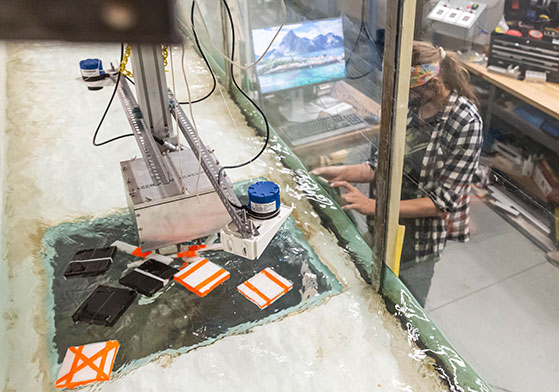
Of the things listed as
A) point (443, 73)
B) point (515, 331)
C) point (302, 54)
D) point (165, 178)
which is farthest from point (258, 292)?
point (302, 54)

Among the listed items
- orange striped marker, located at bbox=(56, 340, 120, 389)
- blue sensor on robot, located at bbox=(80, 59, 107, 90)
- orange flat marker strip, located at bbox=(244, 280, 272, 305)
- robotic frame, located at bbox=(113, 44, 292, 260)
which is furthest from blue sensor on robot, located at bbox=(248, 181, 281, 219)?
blue sensor on robot, located at bbox=(80, 59, 107, 90)

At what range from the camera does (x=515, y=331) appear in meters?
1.37

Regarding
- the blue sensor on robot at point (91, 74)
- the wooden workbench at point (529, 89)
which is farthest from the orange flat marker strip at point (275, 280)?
the blue sensor on robot at point (91, 74)

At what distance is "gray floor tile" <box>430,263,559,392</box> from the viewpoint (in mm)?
1291

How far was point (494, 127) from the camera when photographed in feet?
4.86

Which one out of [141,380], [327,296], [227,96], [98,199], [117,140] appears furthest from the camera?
[227,96]

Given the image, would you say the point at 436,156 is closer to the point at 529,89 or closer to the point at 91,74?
the point at 529,89

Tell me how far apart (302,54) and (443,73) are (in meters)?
0.93

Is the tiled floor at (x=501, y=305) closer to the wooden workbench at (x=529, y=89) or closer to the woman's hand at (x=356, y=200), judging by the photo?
the woman's hand at (x=356, y=200)

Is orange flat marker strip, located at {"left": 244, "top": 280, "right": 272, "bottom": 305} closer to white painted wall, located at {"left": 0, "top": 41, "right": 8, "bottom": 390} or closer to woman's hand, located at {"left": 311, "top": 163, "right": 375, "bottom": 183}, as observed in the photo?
woman's hand, located at {"left": 311, "top": 163, "right": 375, "bottom": 183}

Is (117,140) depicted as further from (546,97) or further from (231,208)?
(546,97)

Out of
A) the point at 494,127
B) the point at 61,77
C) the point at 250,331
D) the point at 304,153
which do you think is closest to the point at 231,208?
the point at 250,331

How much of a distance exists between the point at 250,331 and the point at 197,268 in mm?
327

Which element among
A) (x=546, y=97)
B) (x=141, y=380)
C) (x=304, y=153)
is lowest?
(x=141, y=380)
